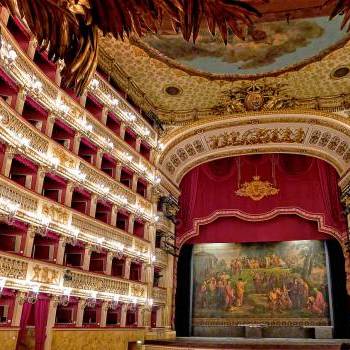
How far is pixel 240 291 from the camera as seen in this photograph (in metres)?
21.2

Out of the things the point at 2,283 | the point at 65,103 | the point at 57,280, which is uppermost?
the point at 65,103

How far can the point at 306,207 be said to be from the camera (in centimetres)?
2044

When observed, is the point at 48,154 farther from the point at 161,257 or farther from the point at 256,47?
the point at 161,257

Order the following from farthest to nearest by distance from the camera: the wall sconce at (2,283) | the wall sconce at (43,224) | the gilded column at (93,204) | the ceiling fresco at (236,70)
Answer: the gilded column at (93,204) < the ceiling fresco at (236,70) < the wall sconce at (43,224) < the wall sconce at (2,283)

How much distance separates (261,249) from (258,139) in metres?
5.77

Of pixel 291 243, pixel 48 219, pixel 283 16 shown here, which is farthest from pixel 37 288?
pixel 291 243

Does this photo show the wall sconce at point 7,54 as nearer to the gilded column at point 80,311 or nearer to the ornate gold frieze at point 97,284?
the ornate gold frieze at point 97,284

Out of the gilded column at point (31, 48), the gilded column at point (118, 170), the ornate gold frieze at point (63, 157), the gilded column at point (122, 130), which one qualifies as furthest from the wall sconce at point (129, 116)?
the gilded column at point (31, 48)

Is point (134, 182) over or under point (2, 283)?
over

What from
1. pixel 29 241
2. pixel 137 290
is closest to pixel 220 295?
pixel 137 290

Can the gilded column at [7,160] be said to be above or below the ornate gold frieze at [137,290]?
above

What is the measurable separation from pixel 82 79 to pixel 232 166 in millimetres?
19552

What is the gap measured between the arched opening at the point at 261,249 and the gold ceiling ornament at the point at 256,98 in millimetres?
3521

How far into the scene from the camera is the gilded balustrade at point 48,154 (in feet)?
38.1
